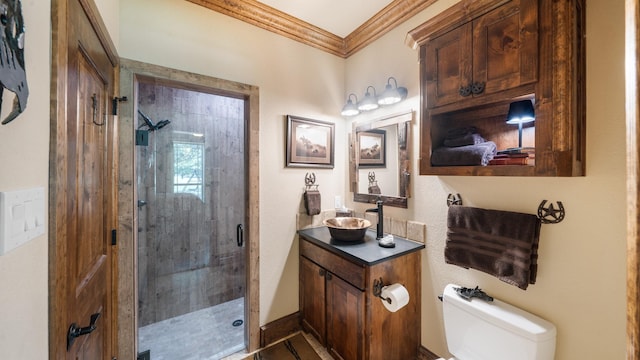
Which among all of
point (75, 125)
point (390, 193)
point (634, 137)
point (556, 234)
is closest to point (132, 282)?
point (75, 125)

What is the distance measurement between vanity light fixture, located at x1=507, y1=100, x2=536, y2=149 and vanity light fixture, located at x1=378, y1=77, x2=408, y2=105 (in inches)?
28.8

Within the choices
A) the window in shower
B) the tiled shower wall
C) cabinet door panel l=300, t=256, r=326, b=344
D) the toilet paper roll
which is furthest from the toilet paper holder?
the window in shower

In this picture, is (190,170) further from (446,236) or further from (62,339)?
(446,236)

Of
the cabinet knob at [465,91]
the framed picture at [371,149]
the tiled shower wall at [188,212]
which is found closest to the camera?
the cabinet knob at [465,91]

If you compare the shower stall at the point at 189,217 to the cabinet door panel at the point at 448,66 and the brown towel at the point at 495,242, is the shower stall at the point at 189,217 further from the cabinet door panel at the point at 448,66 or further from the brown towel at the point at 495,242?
the brown towel at the point at 495,242

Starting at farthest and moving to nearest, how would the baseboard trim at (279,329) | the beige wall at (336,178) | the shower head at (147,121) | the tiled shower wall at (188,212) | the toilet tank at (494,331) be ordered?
the tiled shower wall at (188,212) < the shower head at (147,121) < the baseboard trim at (279,329) < the toilet tank at (494,331) < the beige wall at (336,178)

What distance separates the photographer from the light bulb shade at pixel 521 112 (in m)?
1.18

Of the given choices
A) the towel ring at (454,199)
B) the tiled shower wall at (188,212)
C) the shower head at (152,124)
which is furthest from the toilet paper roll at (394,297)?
the shower head at (152,124)

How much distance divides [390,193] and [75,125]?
188cm

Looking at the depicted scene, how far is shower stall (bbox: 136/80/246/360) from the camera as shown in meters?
2.39

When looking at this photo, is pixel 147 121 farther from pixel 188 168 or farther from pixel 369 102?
pixel 369 102

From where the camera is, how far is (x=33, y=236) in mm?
570

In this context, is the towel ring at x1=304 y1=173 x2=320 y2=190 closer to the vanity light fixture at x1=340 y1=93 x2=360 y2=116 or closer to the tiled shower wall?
the vanity light fixture at x1=340 y1=93 x2=360 y2=116

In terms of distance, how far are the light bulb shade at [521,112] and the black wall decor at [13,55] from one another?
5.77 ft
